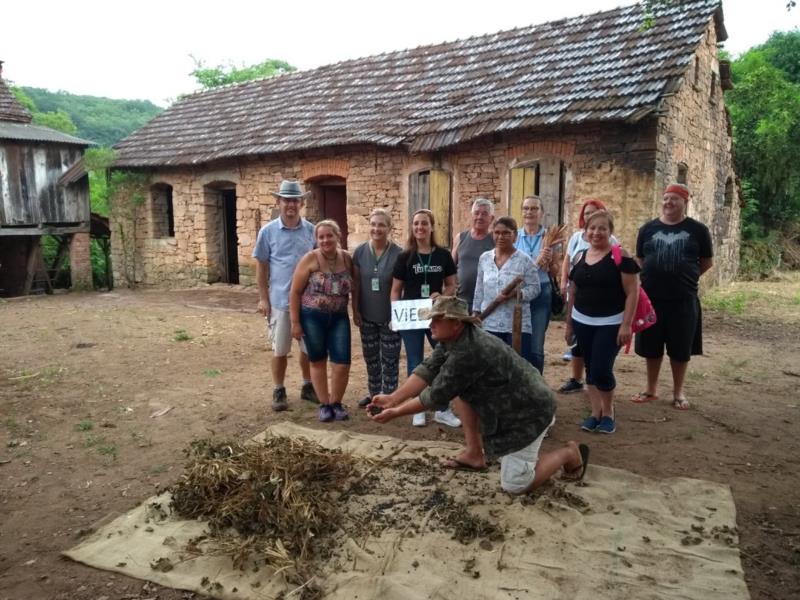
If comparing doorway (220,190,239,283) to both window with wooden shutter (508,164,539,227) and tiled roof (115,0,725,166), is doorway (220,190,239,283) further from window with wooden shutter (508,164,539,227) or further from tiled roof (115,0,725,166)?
window with wooden shutter (508,164,539,227)

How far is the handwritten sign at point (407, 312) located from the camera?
4.36 m

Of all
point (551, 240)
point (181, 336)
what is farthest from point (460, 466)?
point (181, 336)

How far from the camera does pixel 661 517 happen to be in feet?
10.3

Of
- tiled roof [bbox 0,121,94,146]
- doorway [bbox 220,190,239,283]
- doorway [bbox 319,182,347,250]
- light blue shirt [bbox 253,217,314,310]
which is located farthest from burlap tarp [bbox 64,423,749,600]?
tiled roof [bbox 0,121,94,146]

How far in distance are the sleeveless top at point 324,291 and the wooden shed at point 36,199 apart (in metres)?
13.9

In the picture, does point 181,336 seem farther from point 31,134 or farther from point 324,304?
point 31,134

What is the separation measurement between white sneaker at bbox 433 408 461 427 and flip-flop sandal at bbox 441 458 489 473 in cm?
88

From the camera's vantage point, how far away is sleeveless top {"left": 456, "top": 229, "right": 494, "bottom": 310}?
460 centimetres

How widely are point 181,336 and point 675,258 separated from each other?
658cm

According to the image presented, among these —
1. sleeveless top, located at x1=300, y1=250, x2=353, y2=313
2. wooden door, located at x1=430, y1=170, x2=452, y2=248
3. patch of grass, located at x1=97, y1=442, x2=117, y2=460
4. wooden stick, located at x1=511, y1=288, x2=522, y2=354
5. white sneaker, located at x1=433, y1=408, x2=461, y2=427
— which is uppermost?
wooden door, located at x1=430, y1=170, x2=452, y2=248

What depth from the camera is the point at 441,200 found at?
1010 cm

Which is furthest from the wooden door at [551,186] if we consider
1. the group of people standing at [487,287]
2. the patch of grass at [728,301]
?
the group of people standing at [487,287]

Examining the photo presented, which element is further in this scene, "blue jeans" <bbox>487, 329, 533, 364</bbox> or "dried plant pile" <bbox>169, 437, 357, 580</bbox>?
"blue jeans" <bbox>487, 329, 533, 364</bbox>

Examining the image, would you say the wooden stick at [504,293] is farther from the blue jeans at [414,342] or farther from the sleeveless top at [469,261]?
the blue jeans at [414,342]
